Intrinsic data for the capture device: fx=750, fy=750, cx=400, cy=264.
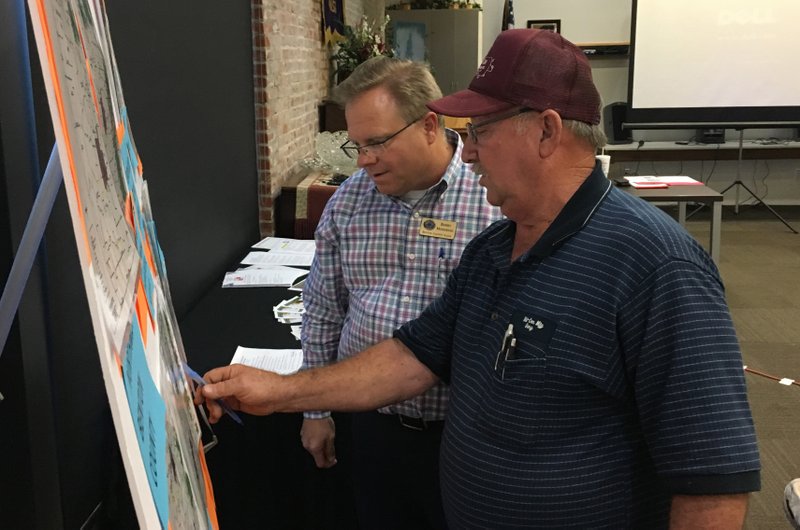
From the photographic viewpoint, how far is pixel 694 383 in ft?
3.21

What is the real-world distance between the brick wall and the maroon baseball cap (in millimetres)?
2580

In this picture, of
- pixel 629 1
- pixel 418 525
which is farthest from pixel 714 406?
pixel 629 1

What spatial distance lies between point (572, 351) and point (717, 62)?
6.73m

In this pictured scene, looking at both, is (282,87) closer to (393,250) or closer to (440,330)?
(393,250)

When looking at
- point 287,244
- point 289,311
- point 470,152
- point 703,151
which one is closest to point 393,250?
point 470,152

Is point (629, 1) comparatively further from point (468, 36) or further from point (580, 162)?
point (580, 162)

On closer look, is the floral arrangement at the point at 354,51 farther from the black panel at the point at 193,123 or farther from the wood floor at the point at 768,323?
the wood floor at the point at 768,323

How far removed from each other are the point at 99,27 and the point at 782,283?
18.6 feet

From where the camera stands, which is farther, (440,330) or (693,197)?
(693,197)

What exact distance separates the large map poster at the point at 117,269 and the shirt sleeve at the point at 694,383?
604 millimetres

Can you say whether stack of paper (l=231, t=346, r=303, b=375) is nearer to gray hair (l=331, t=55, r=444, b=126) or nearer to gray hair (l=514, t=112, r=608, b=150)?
gray hair (l=331, t=55, r=444, b=126)

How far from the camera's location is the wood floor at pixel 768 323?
114 inches

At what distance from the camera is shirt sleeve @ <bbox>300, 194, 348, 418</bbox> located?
177 centimetres

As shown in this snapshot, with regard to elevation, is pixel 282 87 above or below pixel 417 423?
above
